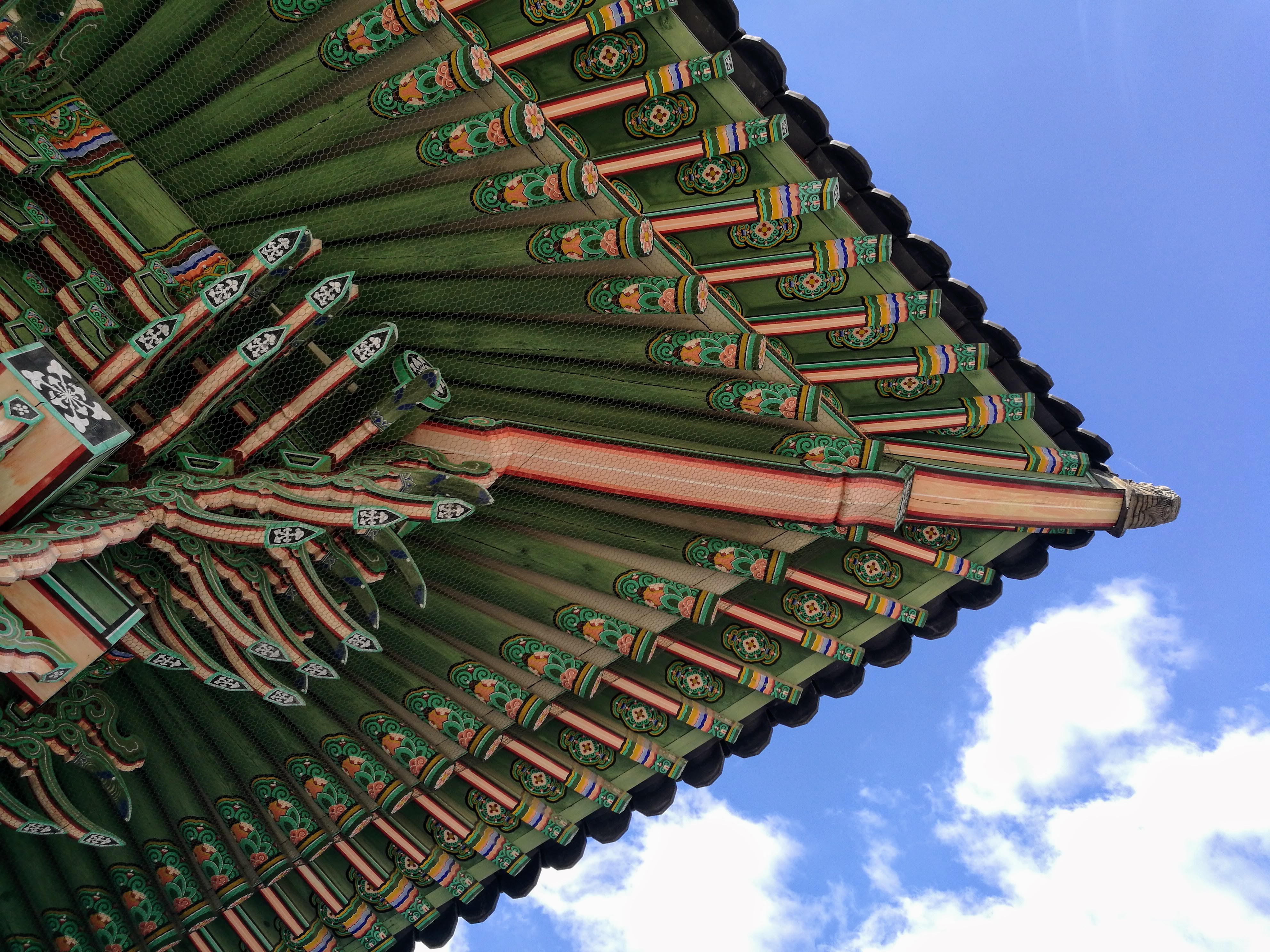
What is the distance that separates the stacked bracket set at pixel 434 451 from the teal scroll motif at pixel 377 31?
0.03m

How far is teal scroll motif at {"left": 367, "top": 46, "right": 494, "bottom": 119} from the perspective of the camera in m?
7.31

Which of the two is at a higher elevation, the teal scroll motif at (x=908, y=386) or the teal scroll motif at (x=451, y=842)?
the teal scroll motif at (x=908, y=386)

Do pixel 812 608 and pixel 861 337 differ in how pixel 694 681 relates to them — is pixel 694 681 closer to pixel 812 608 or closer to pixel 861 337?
pixel 812 608

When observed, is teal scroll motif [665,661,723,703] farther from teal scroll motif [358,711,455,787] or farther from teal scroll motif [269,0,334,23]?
teal scroll motif [269,0,334,23]

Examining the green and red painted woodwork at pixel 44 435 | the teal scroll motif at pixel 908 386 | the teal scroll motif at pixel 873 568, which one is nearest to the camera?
the green and red painted woodwork at pixel 44 435

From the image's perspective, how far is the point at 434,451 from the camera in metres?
8.16

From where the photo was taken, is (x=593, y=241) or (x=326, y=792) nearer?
(x=593, y=241)

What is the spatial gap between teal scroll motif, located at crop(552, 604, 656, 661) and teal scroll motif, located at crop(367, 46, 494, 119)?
4338mm

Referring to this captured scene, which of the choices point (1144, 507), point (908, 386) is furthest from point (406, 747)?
point (1144, 507)

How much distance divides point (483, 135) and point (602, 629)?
4266 millimetres

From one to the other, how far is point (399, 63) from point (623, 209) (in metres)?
1.89

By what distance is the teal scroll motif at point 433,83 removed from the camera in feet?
24.0

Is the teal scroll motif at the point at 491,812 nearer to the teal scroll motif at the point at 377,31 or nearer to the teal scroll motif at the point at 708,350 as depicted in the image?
the teal scroll motif at the point at 708,350

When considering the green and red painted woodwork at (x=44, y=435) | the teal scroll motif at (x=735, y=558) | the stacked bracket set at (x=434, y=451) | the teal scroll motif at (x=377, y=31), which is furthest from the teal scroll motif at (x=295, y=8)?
the teal scroll motif at (x=735, y=558)
